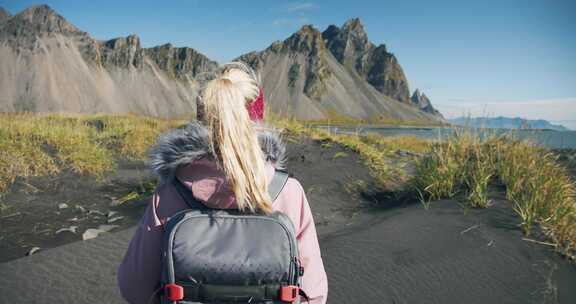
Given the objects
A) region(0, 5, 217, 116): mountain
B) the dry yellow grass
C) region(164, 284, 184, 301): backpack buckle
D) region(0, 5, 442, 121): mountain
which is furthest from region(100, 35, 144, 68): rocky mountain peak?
region(164, 284, 184, 301): backpack buckle

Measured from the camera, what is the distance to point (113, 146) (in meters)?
10.3

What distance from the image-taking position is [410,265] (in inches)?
155

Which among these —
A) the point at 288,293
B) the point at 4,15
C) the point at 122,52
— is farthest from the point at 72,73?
the point at 288,293

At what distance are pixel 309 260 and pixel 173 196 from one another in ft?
2.40

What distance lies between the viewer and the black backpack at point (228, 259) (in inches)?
62.1

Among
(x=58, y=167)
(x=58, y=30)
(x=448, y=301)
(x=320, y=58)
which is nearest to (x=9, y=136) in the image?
(x=58, y=167)

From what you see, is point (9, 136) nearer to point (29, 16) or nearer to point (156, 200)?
point (156, 200)

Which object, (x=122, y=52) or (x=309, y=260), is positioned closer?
(x=309, y=260)

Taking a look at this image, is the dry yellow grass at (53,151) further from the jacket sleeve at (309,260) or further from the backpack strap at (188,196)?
the jacket sleeve at (309,260)

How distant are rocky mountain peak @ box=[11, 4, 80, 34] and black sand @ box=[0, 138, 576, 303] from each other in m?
101

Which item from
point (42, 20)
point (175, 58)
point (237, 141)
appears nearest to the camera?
point (237, 141)

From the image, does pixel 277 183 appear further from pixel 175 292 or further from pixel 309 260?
pixel 175 292

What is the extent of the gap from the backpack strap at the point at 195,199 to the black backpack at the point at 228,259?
29mm

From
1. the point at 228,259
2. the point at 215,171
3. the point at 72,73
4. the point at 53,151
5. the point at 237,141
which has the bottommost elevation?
the point at 53,151
